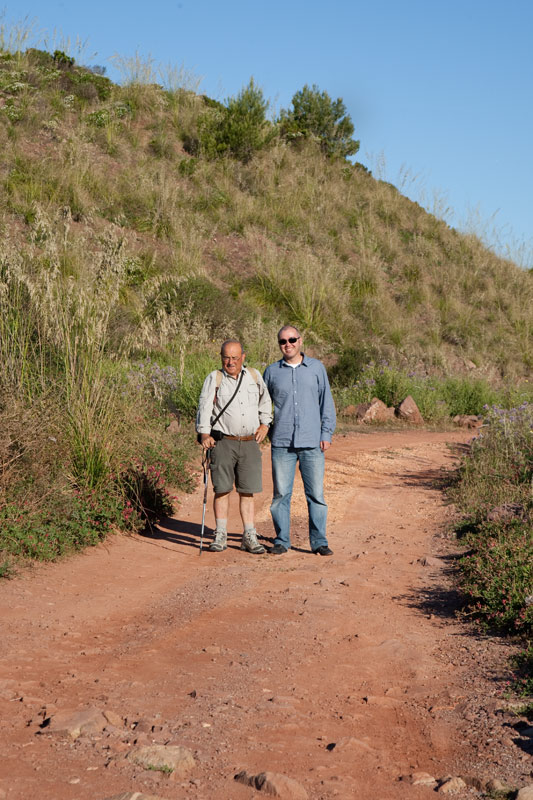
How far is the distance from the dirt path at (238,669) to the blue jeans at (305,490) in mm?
223

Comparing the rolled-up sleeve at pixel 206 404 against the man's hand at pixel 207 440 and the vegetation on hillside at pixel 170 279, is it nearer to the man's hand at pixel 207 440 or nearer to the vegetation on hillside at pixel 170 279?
the man's hand at pixel 207 440

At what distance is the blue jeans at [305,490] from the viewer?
748 centimetres

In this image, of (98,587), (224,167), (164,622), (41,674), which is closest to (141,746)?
(41,674)

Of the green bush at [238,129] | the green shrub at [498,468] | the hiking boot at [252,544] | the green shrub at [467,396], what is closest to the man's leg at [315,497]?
the hiking boot at [252,544]

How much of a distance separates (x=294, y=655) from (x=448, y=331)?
64.7 ft

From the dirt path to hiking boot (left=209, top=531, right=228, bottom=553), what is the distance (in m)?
0.08

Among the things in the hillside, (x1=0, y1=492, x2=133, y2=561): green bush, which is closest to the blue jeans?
(x1=0, y1=492, x2=133, y2=561): green bush

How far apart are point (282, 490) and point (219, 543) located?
30.9 inches

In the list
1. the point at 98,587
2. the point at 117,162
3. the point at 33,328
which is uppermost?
the point at 117,162

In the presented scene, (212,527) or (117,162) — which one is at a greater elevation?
(117,162)

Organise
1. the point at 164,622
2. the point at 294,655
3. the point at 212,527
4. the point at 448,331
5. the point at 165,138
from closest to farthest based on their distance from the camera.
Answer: the point at 294,655, the point at 164,622, the point at 212,527, the point at 448,331, the point at 165,138

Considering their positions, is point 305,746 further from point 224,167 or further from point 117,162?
point 224,167

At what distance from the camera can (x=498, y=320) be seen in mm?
24859

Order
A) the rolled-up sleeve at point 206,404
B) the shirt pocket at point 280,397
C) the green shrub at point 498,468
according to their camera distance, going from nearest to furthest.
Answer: the rolled-up sleeve at point 206,404 → the shirt pocket at point 280,397 → the green shrub at point 498,468
